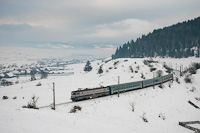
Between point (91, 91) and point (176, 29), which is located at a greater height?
point (176, 29)

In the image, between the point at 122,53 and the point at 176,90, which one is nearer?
the point at 176,90

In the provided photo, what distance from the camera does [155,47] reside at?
456 feet

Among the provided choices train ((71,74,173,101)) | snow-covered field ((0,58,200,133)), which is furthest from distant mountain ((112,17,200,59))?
train ((71,74,173,101))

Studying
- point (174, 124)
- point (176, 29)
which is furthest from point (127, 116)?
point (176, 29)

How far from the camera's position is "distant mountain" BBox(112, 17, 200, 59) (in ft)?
410

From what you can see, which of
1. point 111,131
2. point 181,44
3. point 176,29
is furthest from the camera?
point 176,29

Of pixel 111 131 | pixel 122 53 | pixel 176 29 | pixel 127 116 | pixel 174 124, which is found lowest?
pixel 174 124

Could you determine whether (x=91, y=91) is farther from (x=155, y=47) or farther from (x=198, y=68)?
(x=155, y=47)

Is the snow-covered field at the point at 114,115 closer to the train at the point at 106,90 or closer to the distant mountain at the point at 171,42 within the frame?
the train at the point at 106,90

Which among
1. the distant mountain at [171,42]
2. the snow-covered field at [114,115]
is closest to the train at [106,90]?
the snow-covered field at [114,115]

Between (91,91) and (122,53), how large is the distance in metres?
147

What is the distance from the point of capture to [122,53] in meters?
170

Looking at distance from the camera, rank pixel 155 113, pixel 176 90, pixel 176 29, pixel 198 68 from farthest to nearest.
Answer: pixel 176 29 → pixel 198 68 → pixel 176 90 → pixel 155 113

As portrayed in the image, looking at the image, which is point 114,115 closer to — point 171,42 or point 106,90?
point 106,90
